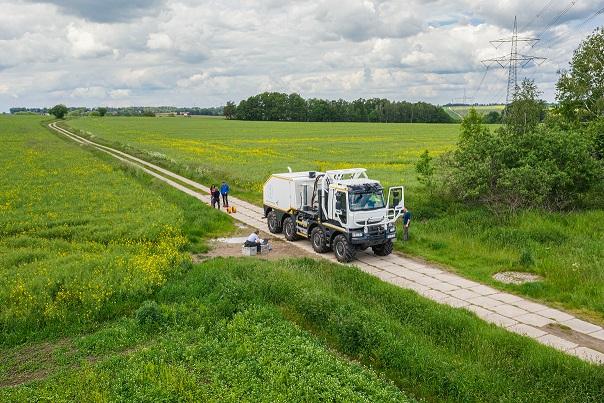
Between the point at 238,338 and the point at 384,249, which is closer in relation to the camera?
the point at 238,338

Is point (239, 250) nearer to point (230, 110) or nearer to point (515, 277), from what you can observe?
point (515, 277)

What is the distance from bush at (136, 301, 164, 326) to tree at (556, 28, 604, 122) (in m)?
29.1

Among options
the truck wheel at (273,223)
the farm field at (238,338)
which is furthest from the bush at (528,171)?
the farm field at (238,338)

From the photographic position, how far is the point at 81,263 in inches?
620

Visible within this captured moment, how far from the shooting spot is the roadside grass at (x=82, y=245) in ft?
42.4

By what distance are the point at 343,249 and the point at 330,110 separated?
148 metres

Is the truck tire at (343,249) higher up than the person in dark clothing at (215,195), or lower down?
lower down

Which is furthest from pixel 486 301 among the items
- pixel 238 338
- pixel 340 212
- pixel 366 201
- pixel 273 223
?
pixel 273 223

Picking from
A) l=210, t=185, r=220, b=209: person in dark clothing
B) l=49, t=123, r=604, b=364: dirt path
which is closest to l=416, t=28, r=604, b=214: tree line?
l=49, t=123, r=604, b=364: dirt path

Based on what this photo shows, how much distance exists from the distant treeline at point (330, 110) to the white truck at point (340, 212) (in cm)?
14304

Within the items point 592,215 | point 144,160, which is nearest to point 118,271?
point 592,215

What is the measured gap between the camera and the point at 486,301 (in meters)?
13.9

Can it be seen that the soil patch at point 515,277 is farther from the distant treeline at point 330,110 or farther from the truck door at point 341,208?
the distant treeline at point 330,110

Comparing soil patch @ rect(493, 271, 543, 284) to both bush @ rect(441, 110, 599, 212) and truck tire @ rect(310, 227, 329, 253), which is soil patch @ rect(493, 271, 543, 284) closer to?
bush @ rect(441, 110, 599, 212)
